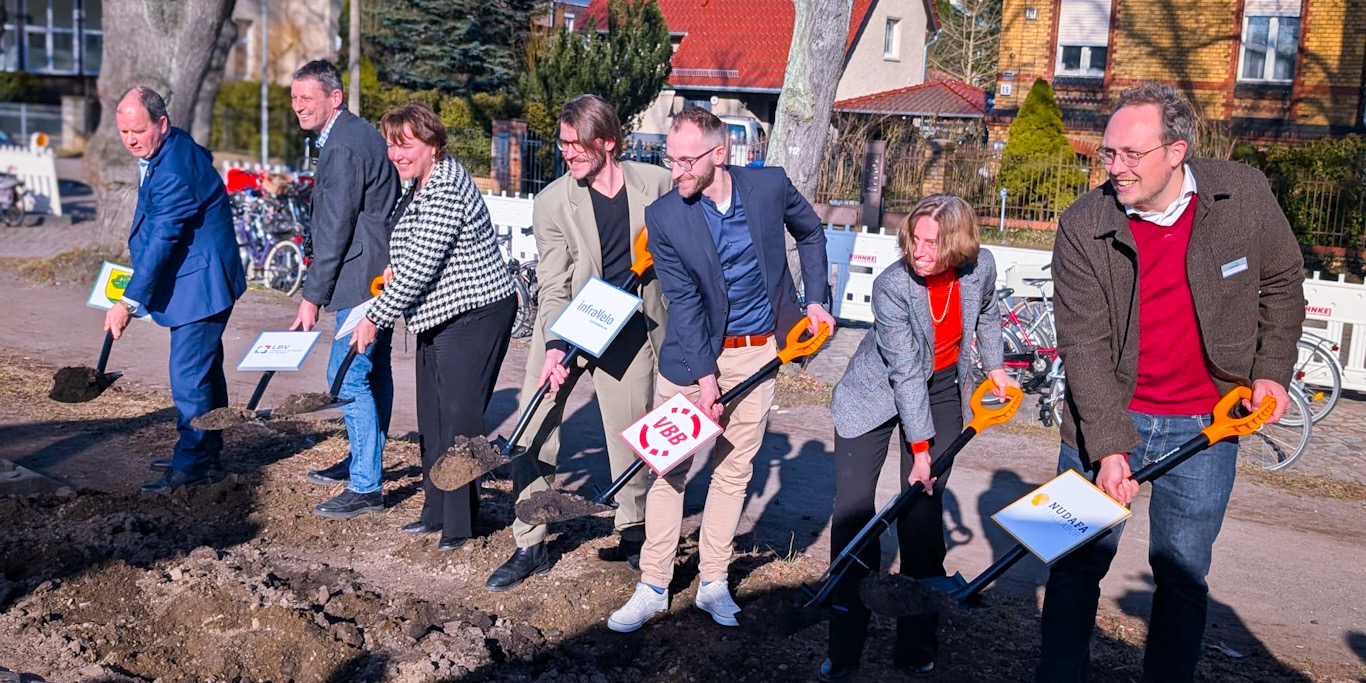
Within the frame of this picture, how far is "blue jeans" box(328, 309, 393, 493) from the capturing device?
604cm

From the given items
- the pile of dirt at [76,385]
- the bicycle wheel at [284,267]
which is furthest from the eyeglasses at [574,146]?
the bicycle wheel at [284,267]

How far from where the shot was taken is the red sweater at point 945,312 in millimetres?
4215

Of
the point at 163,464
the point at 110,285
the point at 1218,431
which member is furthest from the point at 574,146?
the point at 163,464

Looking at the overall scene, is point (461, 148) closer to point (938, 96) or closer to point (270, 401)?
point (270, 401)

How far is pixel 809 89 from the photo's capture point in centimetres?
1034

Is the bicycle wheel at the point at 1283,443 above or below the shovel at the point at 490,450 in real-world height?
below

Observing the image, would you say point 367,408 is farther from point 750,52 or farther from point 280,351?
point 750,52

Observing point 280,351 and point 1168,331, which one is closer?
point 1168,331

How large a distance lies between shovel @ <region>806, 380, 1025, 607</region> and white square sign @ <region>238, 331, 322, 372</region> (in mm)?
2730

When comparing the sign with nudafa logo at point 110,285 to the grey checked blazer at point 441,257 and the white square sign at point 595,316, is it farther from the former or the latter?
the white square sign at point 595,316

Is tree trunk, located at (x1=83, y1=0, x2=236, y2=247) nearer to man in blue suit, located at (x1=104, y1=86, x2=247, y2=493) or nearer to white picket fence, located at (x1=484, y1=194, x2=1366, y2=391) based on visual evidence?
white picket fence, located at (x1=484, y1=194, x2=1366, y2=391)

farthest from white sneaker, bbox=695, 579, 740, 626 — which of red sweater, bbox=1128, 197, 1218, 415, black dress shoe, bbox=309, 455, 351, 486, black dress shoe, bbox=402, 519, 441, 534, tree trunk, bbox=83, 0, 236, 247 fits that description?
tree trunk, bbox=83, 0, 236, 247

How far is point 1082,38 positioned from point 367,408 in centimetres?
2734

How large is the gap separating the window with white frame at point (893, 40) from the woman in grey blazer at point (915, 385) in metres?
37.7
